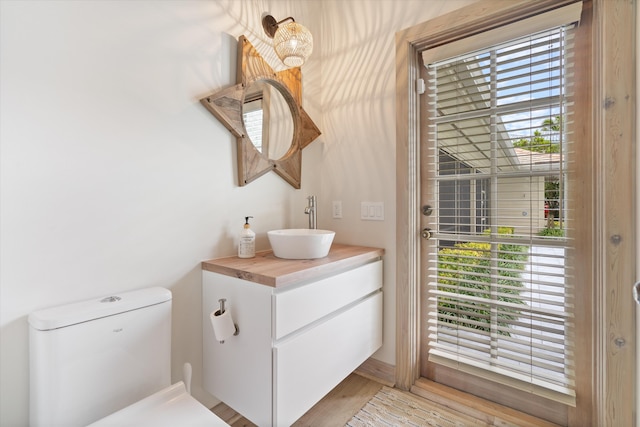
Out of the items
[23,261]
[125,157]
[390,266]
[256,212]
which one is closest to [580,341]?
[390,266]

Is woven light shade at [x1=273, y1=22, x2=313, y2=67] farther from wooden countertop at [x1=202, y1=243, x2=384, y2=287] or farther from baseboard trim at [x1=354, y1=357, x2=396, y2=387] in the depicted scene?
baseboard trim at [x1=354, y1=357, x2=396, y2=387]

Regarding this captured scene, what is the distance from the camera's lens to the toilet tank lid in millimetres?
964

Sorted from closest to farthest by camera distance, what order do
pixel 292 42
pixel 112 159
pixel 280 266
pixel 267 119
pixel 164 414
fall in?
pixel 164 414 → pixel 112 159 → pixel 280 266 → pixel 292 42 → pixel 267 119

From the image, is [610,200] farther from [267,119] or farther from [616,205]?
[267,119]

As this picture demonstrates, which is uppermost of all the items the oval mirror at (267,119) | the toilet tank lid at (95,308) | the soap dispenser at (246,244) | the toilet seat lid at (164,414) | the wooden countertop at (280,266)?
the oval mirror at (267,119)

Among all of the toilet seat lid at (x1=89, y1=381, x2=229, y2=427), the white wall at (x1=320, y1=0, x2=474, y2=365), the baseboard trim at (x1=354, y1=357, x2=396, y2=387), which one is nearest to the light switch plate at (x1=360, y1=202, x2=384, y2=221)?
the white wall at (x1=320, y1=0, x2=474, y2=365)

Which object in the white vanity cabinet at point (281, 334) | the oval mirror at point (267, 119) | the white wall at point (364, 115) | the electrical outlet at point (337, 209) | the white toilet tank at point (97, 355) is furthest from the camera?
the electrical outlet at point (337, 209)

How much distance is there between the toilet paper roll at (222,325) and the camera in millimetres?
1254

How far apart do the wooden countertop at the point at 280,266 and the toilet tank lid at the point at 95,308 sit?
10.2 inches

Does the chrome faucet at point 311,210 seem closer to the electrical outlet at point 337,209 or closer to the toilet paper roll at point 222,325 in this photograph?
the electrical outlet at point 337,209

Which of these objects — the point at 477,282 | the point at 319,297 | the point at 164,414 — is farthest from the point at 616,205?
the point at 164,414

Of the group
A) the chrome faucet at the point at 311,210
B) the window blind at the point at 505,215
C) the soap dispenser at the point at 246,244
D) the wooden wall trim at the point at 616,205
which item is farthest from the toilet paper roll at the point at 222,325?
the wooden wall trim at the point at 616,205

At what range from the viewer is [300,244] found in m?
1.47

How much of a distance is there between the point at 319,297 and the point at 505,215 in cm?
100
